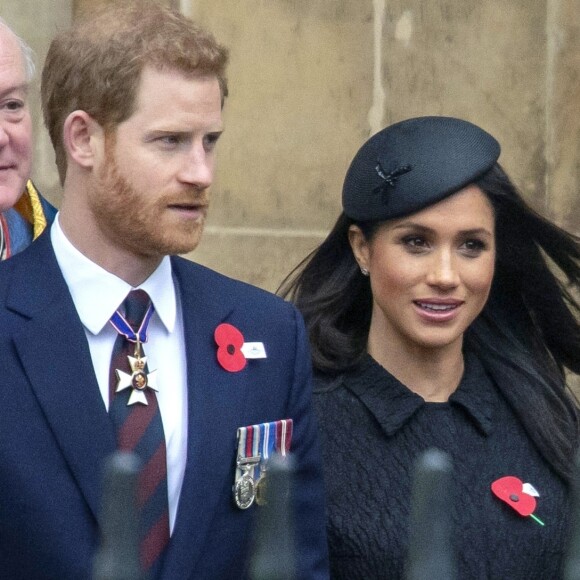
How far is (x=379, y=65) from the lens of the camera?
580cm

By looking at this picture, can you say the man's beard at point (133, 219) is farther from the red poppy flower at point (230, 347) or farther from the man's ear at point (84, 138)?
the red poppy flower at point (230, 347)

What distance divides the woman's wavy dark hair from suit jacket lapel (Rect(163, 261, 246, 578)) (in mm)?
857

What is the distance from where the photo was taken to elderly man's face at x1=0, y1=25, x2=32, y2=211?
12.3 feet

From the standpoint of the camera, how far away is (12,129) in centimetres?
380

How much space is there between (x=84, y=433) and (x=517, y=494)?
49.3 inches

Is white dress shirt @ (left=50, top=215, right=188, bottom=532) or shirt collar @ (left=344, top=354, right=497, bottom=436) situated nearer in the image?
white dress shirt @ (left=50, top=215, right=188, bottom=532)

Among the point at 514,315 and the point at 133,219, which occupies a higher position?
the point at 133,219

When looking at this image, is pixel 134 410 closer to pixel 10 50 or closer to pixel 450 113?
pixel 10 50

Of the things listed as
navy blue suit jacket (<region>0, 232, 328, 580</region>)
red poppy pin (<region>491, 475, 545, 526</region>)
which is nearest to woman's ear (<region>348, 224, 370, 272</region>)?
red poppy pin (<region>491, 475, 545, 526</region>)

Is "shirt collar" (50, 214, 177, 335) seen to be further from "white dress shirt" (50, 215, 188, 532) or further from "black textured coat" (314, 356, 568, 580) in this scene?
"black textured coat" (314, 356, 568, 580)

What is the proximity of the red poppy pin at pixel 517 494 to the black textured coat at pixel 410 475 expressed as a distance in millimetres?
17

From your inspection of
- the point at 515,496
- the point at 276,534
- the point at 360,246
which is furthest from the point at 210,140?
the point at 276,534

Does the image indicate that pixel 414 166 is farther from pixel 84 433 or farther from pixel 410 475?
pixel 84 433

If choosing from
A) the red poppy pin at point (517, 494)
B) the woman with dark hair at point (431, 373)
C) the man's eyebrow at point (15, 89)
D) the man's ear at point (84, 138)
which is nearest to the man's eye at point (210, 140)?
the man's ear at point (84, 138)
